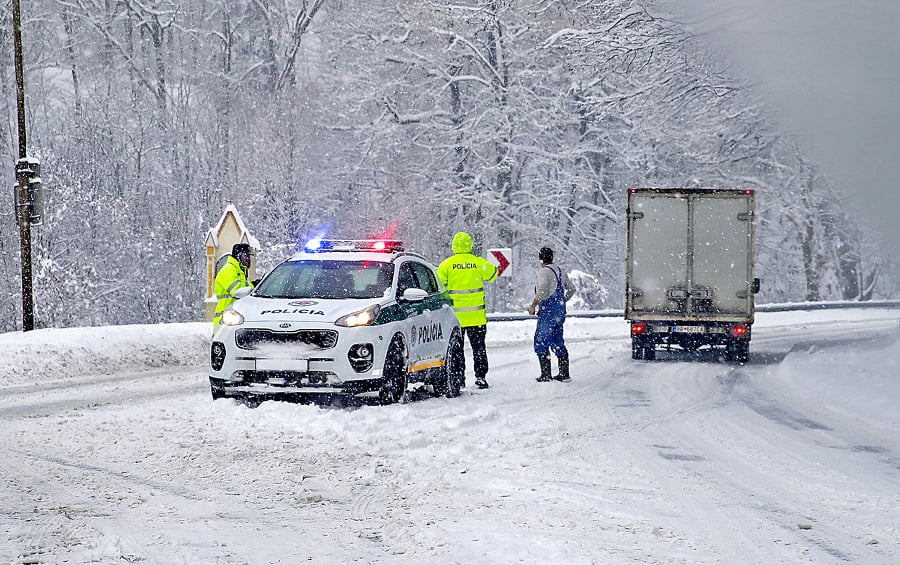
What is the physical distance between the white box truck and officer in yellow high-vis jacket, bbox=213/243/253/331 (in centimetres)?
791

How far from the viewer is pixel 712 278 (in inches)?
793

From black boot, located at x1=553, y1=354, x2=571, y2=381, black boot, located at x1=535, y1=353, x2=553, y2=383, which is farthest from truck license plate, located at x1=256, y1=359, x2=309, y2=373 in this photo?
black boot, located at x1=553, y1=354, x2=571, y2=381

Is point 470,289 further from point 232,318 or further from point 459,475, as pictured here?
point 459,475

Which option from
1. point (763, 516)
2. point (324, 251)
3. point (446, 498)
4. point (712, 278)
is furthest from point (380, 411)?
point (712, 278)

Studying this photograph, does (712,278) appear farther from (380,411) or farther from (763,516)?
(763,516)

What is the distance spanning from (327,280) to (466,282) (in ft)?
8.22

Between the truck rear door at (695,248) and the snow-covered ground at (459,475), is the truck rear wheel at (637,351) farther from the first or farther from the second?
the snow-covered ground at (459,475)

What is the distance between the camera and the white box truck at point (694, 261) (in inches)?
787

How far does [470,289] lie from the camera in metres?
14.9

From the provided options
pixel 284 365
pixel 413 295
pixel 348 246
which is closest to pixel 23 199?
pixel 348 246

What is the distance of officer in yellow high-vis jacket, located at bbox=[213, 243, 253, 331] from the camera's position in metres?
14.4

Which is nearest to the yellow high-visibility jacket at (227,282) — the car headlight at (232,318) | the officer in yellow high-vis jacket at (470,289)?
the car headlight at (232,318)

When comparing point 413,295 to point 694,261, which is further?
point 694,261

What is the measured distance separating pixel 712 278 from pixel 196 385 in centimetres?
962
